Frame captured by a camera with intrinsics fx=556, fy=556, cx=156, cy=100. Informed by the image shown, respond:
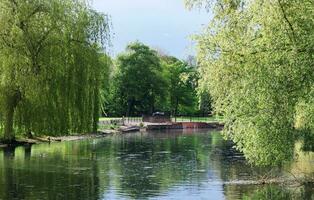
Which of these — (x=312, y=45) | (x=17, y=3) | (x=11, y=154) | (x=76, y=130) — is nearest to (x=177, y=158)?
Answer: (x=76, y=130)

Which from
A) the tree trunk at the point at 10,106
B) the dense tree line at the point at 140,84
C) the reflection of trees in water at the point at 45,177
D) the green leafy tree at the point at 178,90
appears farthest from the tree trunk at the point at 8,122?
the green leafy tree at the point at 178,90

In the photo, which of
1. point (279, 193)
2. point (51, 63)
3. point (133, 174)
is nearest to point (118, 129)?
point (51, 63)

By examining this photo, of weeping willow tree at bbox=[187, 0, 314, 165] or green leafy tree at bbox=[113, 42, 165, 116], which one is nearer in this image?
weeping willow tree at bbox=[187, 0, 314, 165]

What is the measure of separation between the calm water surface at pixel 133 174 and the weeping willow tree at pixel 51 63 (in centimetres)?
302

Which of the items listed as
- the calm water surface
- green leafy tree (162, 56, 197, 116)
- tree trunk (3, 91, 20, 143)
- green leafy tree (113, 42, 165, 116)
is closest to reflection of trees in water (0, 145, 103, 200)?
Answer: the calm water surface

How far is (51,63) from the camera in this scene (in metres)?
34.8

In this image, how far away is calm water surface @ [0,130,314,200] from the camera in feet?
78.4

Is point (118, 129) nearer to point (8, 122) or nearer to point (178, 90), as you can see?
point (178, 90)

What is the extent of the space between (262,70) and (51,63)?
19251 mm

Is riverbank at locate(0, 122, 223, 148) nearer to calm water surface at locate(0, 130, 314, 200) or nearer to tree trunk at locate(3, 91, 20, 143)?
calm water surface at locate(0, 130, 314, 200)

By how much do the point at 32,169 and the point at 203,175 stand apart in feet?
31.7

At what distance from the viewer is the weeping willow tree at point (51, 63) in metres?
34.5

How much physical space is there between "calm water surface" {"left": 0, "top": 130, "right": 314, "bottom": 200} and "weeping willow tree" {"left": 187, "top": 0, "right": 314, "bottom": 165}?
13.8ft

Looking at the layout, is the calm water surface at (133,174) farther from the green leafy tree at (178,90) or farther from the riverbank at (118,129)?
the green leafy tree at (178,90)
